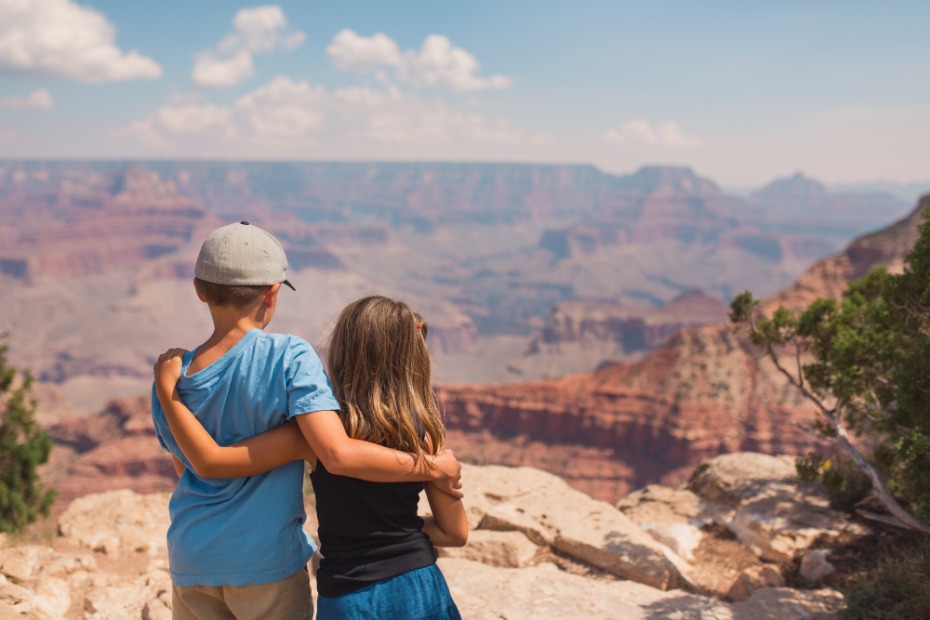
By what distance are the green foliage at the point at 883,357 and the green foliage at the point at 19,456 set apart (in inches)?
405

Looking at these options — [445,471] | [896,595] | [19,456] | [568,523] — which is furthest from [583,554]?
[19,456]

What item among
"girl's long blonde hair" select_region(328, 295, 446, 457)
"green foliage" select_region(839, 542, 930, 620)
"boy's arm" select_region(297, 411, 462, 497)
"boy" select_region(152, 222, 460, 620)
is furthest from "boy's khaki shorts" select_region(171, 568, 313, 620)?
"green foliage" select_region(839, 542, 930, 620)

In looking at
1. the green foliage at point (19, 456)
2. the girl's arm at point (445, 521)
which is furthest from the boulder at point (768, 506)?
the green foliage at point (19, 456)

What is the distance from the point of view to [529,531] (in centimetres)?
638

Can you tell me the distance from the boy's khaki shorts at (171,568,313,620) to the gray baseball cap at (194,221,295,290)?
1.12 metres

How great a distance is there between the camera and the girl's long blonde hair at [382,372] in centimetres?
231

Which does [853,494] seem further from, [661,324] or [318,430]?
[661,324]

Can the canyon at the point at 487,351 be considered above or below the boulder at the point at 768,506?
below

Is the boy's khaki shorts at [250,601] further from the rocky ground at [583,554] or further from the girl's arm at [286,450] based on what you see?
the rocky ground at [583,554]

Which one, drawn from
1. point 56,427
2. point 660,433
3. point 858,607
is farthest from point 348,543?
point 56,427

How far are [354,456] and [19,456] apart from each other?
1022 centimetres

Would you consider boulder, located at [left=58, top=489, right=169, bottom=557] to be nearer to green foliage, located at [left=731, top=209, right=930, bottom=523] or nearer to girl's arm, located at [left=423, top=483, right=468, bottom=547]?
girl's arm, located at [left=423, top=483, right=468, bottom=547]

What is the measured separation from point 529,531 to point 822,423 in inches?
129

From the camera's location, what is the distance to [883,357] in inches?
214
